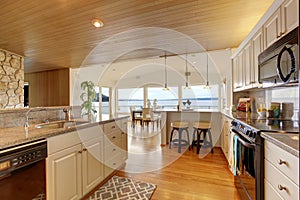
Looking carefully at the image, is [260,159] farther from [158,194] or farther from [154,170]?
[154,170]

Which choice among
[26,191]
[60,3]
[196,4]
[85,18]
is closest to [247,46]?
[196,4]

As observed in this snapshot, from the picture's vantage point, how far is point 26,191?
1.25 m

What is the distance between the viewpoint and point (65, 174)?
5.29ft

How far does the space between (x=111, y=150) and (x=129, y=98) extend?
7065 mm

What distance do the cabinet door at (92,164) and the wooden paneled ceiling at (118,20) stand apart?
63.2 inches

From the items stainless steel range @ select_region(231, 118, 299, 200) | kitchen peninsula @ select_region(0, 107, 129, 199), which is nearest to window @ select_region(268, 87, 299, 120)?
stainless steel range @ select_region(231, 118, 299, 200)

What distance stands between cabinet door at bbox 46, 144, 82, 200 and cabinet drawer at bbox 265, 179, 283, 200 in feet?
5.78

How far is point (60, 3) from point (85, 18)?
36cm

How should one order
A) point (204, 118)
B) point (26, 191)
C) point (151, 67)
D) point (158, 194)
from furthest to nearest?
1. point (151, 67)
2. point (204, 118)
3. point (158, 194)
4. point (26, 191)

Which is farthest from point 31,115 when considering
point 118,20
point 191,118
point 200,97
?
point 200,97

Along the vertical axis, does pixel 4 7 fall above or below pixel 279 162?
above

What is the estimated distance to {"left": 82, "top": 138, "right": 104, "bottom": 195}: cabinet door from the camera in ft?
6.26

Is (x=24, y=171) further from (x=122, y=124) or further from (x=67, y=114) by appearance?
(x=122, y=124)

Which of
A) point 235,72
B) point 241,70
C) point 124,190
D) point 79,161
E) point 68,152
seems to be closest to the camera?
point 68,152
